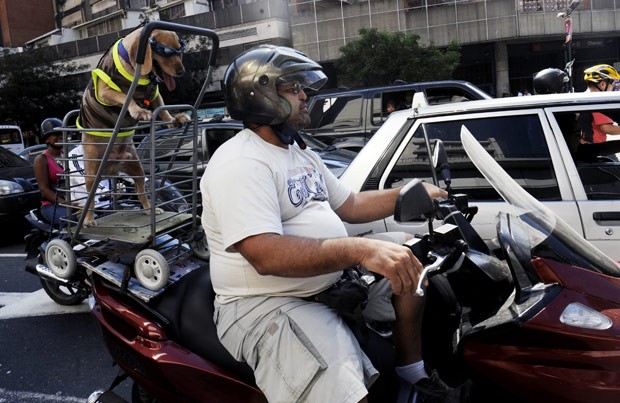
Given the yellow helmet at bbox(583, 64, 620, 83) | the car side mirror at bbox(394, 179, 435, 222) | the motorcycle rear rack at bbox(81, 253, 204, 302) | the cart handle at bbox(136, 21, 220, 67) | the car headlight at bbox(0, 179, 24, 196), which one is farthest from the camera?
the car headlight at bbox(0, 179, 24, 196)

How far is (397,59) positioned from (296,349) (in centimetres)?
2855

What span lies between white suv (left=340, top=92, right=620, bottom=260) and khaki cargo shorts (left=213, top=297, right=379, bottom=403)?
4.75 ft

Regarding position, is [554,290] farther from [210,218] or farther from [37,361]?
[37,361]

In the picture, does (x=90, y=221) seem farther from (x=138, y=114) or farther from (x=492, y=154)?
(x=492, y=154)

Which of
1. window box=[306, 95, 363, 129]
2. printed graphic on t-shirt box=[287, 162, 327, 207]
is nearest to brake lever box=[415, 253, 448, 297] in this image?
printed graphic on t-shirt box=[287, 162, 327, 207]

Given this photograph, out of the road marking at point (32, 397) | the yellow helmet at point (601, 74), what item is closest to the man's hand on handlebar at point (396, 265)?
the road marking at point (32, 397)

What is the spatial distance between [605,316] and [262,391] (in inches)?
43.3

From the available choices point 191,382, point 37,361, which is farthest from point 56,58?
point 191,382

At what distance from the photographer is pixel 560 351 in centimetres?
157

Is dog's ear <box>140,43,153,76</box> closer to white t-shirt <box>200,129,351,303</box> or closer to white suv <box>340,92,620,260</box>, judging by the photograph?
white suv <box>340,92,620,260</box>

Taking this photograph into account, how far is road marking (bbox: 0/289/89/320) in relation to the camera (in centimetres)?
471

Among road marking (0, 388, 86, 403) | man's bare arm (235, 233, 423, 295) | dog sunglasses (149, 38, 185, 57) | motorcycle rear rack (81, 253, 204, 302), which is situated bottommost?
road marking (0, 388, 86, 403)

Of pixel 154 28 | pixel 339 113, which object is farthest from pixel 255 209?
pixel 339 113

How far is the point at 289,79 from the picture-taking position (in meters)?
1.98
